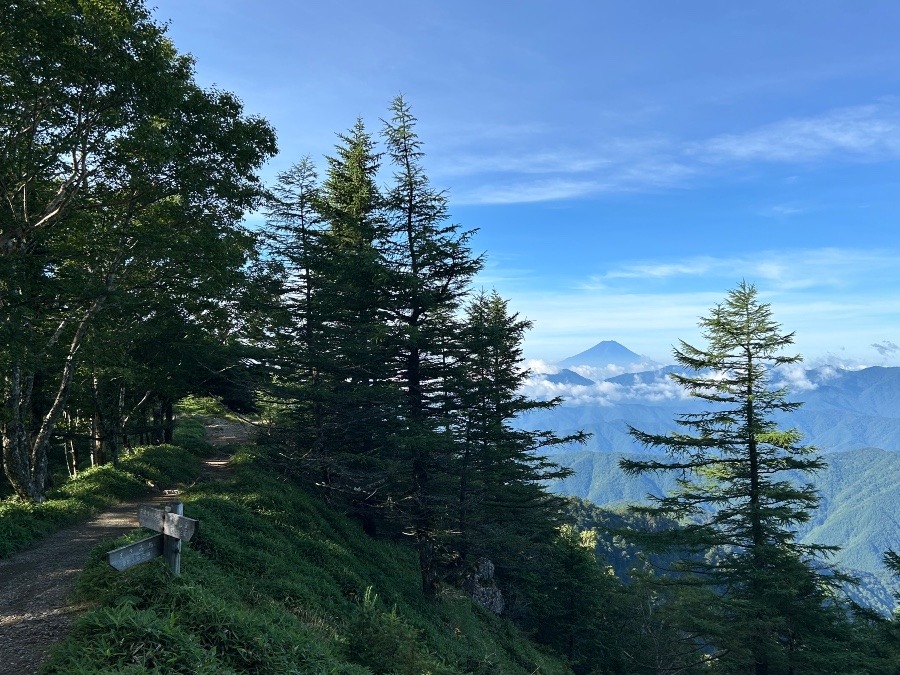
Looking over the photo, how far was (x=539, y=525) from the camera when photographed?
102 feet

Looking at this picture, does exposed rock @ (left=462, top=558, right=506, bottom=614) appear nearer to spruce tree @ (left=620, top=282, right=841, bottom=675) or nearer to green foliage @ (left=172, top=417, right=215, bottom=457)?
spruce tree @ (left=620, top=282, right=841, bottom=675)

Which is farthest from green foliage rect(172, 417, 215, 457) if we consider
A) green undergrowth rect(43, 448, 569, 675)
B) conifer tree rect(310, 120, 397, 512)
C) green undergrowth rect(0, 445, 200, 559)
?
conifer tree rect(310, 120, 397, 512)

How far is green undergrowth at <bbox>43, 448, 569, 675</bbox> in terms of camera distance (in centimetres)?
619

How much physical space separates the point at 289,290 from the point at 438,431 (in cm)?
1021

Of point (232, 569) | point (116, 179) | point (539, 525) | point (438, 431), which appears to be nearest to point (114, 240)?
point (116, 179)

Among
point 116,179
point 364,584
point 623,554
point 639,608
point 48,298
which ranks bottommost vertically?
point 623,554

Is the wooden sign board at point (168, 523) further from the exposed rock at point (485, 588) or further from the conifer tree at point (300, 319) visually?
the exposed rock at point (485, 588)

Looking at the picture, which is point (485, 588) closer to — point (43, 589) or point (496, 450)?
point (496, 450)

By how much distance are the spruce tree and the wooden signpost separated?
17.5 metres

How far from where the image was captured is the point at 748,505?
1845 centimetres

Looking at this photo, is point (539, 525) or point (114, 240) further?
point (539, 525)

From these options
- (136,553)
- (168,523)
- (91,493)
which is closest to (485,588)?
(91,493)

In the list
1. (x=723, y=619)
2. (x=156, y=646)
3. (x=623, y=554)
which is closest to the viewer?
(x=156, y=646)

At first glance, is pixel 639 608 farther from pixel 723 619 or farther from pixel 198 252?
pixel 198 252
